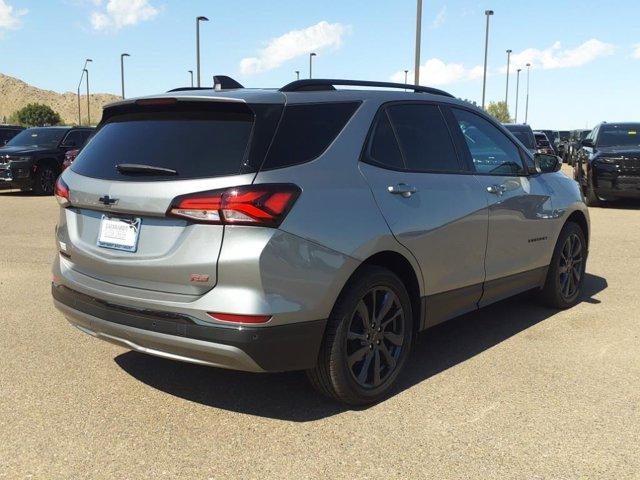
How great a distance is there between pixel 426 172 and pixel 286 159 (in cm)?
118

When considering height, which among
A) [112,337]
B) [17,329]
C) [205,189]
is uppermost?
[205,189]

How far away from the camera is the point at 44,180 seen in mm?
16641

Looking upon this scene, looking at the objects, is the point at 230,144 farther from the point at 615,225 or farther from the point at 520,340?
the point at 615,225

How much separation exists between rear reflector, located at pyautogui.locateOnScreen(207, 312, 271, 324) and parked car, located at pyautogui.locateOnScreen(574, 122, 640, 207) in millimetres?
11676

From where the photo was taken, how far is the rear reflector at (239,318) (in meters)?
3.08

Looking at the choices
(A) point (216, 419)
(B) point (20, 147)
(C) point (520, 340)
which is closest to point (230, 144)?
(A) point (216, 419)

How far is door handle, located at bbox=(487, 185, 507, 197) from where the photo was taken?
15.3 feet

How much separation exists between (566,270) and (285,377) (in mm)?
2922

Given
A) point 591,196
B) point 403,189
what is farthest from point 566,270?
point 591,196

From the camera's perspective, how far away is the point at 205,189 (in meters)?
3.11

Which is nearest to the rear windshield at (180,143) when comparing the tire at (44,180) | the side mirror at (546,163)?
the side mirror at (546,163)

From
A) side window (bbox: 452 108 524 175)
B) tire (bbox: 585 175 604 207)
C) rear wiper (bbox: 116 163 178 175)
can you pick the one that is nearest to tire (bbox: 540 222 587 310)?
side window (bbox: 452 108 524 175)

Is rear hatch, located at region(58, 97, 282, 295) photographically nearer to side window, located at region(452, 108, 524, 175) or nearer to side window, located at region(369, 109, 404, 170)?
side window, located at region(369, 109, 404, 170)

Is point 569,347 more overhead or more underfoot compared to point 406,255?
more underfoot
